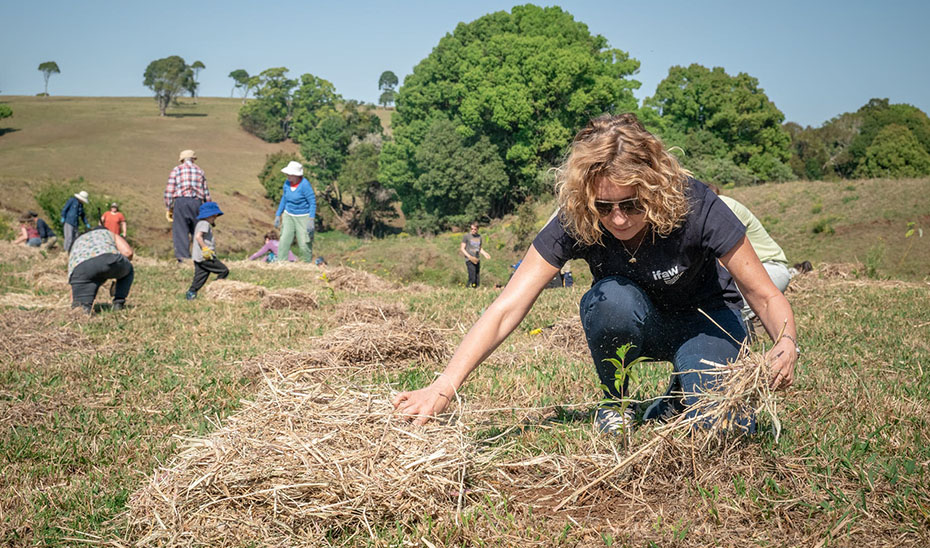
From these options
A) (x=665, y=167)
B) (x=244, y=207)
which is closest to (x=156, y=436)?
(x=665, y=167)

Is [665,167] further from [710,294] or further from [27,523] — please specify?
[27,523]

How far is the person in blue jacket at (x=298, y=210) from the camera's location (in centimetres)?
1426

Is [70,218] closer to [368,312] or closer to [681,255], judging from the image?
[368,312]

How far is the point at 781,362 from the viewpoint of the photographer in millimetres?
2736

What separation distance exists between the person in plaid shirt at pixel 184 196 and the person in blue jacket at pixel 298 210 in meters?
1.60

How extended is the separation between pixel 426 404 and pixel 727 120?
54384 mm

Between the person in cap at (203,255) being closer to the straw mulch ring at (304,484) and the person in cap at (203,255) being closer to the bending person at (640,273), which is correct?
the straw mulch ring at (304,484)

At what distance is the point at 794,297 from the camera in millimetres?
8828

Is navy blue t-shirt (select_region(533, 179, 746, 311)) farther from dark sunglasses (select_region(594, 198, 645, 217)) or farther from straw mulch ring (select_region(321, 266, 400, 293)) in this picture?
straw mulch ring (select_region(321, 266, 400, 293))

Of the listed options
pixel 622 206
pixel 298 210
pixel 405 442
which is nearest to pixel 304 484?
pixel 405 442

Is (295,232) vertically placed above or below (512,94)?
below

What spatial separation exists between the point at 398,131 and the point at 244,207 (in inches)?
531

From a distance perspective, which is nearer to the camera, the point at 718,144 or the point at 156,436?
the point at 156,436

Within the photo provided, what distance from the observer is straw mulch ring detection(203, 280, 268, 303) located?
9375 millimetres
